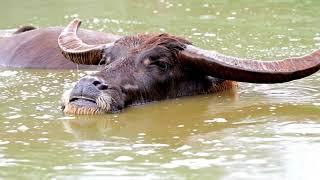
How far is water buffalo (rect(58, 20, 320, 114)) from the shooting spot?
6.48 metres

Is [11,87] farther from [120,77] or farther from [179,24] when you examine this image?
[179,24]

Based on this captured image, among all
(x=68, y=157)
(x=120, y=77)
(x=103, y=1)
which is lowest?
(x=68, y=157)

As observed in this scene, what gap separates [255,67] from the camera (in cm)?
691

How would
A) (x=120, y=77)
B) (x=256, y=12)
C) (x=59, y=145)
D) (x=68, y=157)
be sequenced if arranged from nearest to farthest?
(x=68, y=157) → (x=59, y=145) → (x=120, y=77) → (x=256, y=12)

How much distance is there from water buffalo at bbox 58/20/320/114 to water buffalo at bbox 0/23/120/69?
5.62ft

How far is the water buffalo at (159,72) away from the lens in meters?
6.48

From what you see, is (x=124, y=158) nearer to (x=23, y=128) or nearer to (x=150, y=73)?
(x=23, y=128)

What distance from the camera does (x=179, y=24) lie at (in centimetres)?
1293

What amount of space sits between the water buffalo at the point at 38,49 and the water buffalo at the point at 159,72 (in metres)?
1.71

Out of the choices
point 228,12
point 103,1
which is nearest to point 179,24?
point 228,12

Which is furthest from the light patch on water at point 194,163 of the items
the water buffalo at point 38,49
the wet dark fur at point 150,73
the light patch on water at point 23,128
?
the water buffalo at point 38,49

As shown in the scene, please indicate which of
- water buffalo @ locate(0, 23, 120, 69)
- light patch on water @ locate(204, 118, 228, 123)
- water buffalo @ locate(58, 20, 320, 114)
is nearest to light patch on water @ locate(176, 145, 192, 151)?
light patch on water @ locate(204, 118, 228, 123)

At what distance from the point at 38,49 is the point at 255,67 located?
3.66 metres

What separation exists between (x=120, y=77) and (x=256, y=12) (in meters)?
7.70
